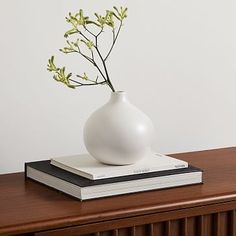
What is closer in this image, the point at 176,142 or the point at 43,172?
the point at 43,172

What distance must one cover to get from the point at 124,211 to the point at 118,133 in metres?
0.17

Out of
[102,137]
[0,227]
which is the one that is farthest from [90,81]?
[0,227]

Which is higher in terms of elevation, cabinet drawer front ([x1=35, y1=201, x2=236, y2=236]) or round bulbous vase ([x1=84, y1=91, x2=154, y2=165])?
round bulbous vase ([x1=84, y1=91, x2=154, y2=165])

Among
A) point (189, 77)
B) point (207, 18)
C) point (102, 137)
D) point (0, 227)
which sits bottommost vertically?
point (0, 227)

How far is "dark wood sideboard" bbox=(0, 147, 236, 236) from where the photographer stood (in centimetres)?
105

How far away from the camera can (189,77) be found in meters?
1.62

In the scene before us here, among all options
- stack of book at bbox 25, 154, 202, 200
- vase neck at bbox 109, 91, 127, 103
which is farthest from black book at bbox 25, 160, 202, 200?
vase neck at bbox 109, 91, 127, 103

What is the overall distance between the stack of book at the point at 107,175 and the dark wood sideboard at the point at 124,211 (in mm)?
14

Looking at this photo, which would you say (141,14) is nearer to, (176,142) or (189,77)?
(189,77)

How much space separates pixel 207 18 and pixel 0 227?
84 cm

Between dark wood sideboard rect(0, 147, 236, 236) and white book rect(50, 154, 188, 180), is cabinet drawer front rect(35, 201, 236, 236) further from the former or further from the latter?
white book rect(50, 154, 188, 180)

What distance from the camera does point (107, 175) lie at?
1189 mm

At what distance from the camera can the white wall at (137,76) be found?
1.42 meters

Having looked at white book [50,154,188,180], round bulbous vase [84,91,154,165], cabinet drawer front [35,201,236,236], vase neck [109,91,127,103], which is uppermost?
vase neck [109,91,127,103]
